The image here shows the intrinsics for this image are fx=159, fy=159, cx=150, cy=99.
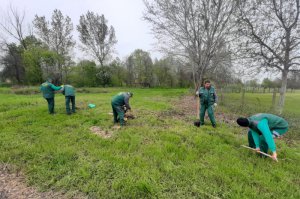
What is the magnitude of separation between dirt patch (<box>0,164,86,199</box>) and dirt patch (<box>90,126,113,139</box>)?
2065 mm

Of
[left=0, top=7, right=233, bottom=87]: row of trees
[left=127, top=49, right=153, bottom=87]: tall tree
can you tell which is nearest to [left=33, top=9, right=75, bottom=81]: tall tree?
[left=0, top=7, right=233, bottom=87]: row of trees

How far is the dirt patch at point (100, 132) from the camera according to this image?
4.75 meters

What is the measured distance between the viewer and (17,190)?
259 centimetres

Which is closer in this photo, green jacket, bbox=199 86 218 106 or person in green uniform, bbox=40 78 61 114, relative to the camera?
green jacket, bbox=199 86 218 106

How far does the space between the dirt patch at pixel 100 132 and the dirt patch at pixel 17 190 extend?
2.07m

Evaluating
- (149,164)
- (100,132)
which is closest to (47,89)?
(100,132)

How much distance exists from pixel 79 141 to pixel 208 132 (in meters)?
3.79

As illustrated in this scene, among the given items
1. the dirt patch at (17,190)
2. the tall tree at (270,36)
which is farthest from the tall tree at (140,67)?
the dirt patch at (17,190)

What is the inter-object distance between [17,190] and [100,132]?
2.55 meters

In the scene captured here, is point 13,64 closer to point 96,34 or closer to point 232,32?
point 96,34

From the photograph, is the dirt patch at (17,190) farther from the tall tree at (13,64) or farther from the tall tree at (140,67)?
the tall tree at (140,67)

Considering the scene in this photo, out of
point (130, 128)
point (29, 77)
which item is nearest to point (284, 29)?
point (130, 128)

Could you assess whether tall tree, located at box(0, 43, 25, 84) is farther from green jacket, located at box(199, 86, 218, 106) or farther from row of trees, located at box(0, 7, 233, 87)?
green jacket, located at box(199, 86, 218, 106)

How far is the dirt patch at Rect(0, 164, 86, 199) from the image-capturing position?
2.46 metres
